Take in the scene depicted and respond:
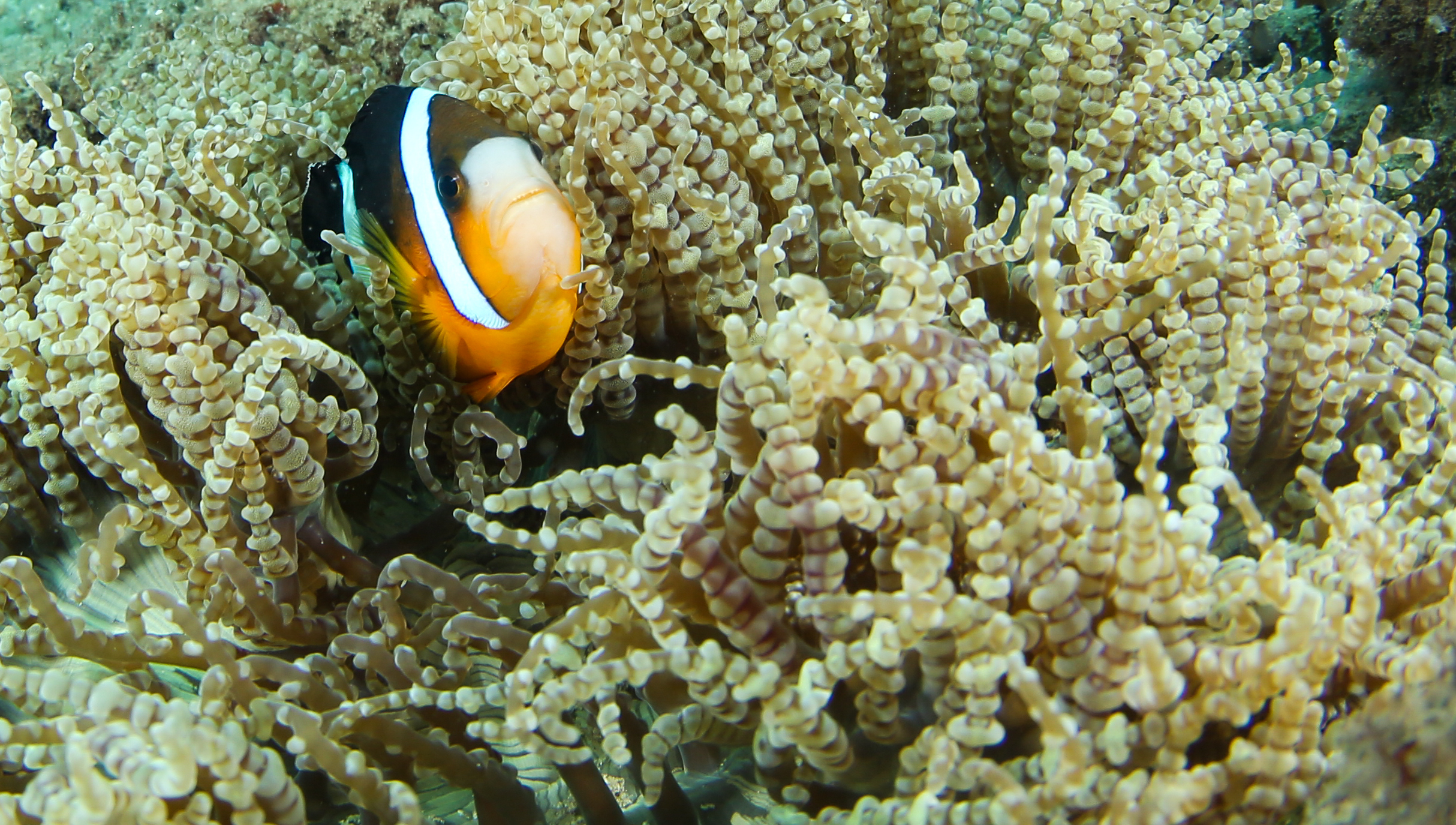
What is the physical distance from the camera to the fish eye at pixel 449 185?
125 centimetres

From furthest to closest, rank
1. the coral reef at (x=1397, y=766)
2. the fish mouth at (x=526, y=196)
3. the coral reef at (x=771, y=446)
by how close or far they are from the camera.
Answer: the fish mouth at (x=526, y=196) < the coral reef at (x=771, y=446) < the coral reef at (x=1397, y=766)

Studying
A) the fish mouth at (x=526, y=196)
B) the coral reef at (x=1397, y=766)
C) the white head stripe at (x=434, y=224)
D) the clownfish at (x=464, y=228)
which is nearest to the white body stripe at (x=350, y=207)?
the clownfish at (x=464, y=228)

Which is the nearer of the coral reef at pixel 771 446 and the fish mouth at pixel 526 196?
the coral reef at pixel 771 446

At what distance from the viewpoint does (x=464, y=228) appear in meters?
1.26

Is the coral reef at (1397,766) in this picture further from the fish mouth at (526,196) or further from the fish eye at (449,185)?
the fish eye at (449,185)

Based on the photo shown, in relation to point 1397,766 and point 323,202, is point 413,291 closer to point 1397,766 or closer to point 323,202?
point 323,202

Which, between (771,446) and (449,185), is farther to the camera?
(449,185)

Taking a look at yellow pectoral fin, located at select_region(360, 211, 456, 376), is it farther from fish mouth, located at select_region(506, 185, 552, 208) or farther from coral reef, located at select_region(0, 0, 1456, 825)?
fish mouth, located at select_region(506, 185, 552, 208)

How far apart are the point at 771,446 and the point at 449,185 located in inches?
28.0

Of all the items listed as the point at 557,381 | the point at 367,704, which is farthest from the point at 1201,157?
the point at 367,704

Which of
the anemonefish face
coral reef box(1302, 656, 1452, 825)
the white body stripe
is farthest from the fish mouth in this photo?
coral reef box(1302, 656, 1452, 825)

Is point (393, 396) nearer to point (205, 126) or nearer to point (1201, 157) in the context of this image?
point (205, 126)

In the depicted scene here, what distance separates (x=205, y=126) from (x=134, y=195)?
0.54 metres

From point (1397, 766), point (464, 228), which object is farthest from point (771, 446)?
point (464, 228)
